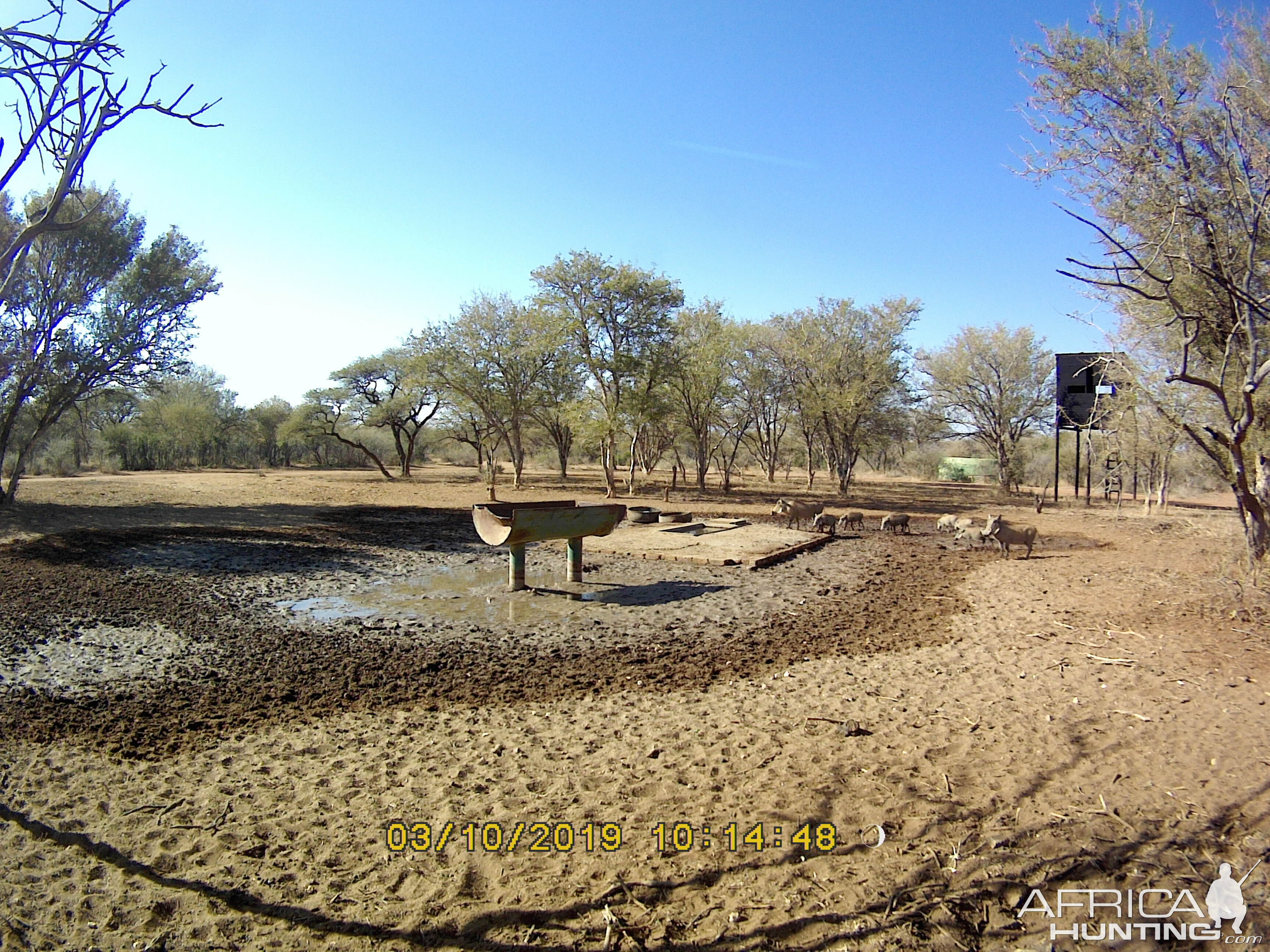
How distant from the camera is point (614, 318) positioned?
24594 millimetres

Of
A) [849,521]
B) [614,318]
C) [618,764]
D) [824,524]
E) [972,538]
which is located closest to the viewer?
[618,764]

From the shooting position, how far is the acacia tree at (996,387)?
3284 centimetres

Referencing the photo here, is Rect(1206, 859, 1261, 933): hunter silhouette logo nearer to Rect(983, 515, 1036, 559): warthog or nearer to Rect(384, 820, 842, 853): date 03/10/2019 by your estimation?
Rect(384, 820, 842, 853): date 03/10/2019

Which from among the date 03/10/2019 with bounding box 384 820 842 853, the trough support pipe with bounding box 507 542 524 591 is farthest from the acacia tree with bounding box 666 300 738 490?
the date 03/10/2019 with bounding box 384 820 842 853

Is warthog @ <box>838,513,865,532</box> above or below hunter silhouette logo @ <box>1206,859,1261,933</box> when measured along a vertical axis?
above

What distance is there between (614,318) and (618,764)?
22034 millimetres

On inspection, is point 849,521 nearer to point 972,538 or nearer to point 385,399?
point 972,538

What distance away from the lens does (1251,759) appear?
373 centimetres

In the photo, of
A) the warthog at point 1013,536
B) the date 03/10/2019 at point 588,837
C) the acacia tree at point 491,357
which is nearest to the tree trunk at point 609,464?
the acacia tree at point 491,357

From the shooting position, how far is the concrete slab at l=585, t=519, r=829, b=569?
11.2m

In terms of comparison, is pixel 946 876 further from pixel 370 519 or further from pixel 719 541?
pixel 370 519

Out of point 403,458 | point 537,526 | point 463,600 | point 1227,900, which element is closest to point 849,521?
point 537,526

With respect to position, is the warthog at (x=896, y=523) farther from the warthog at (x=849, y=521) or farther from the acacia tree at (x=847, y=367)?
the acacia tree at (x=847, y=367)

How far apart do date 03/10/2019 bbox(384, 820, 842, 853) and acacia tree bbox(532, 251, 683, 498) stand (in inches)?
853
